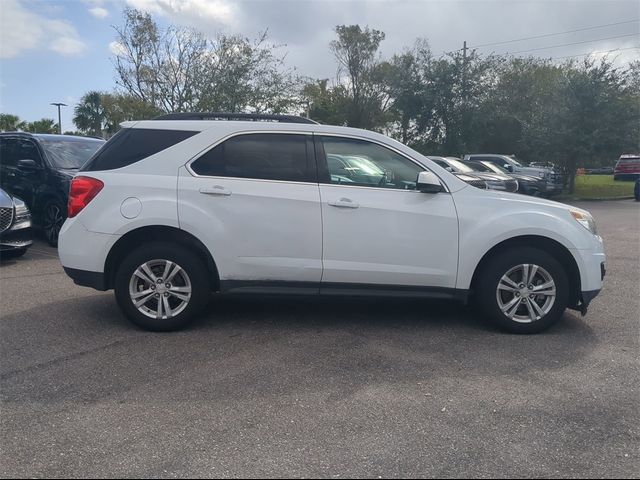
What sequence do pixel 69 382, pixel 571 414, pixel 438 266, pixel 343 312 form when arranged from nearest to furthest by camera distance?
pixel 571 414
pixel 69 382
pixel 438 266
pixel 343 312

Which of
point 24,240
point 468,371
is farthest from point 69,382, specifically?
point 24,240

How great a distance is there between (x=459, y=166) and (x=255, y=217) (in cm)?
1405

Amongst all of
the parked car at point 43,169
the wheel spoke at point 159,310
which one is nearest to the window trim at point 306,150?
the wheel spoke at point 159,310

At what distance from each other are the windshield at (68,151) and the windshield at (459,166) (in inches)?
420

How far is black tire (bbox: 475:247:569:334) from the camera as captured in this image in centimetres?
509

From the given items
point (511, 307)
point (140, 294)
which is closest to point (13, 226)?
point (140, 294)

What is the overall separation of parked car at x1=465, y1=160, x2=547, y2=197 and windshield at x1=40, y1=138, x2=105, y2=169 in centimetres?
1280

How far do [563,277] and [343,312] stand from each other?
208 centimetres

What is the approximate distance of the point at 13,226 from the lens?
27.1ft

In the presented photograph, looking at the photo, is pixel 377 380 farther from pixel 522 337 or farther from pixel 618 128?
pixel 618 128

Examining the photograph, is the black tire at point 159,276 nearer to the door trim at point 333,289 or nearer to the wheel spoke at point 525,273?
the door trim at point 333,289

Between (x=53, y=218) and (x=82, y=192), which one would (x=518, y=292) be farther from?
(x=53, y=218)

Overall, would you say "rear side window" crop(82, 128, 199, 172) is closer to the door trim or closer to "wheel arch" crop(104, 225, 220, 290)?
"wheel arch" crop(104, 225, 220, 290)

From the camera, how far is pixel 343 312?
229 inches
